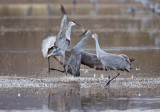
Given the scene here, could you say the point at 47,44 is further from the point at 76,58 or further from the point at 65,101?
the point at 65,101

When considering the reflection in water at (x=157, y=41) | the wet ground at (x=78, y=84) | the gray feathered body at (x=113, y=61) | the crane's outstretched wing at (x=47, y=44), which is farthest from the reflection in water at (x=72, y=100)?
the reflection in water at (x=157, y=41)

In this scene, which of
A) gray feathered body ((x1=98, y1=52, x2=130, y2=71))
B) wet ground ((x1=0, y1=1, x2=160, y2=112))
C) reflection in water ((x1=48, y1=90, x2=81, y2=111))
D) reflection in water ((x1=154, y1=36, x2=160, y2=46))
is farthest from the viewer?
reflection in water ((x1=154, y1=36, x2=160, y2=46))

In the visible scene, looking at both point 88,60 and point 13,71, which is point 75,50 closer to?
point 88,60

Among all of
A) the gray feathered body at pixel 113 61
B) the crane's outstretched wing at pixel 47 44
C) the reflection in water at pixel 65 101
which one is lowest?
the reflection in water at pixel 65 101

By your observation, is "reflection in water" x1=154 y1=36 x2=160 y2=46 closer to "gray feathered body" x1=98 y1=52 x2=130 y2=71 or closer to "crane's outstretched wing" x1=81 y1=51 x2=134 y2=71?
"crane's outstretched wing" x1=81 y1=51 x2=134 y2=71

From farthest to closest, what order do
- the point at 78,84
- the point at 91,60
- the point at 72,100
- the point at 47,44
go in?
the point at 47,44 < the point at 91,60 < the point at 78,84 < the point at 72,100

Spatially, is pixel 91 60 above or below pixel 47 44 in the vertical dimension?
below

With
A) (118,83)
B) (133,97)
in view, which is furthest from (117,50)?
(133,97)

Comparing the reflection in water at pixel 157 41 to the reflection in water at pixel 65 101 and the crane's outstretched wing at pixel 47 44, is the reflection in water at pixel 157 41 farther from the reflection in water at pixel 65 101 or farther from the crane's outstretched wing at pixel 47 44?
the reflection in water at pixel 65 101

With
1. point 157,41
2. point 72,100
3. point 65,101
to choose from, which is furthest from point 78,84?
point 157,41

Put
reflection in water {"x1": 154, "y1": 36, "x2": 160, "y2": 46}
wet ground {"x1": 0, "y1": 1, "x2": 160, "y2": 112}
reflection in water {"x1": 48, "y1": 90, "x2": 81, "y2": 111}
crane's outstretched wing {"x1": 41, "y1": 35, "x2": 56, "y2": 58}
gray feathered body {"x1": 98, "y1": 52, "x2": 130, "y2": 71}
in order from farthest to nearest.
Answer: reflection in water {"x1": 154, "y1": 36, "x2": 160, "y2": 46}
crane's outstretched wing {"x1": 41, "y1": 35, "x2": 56, "y2": 58}
gray feathered body {"x1": 98, "y1": 52, "x2": 130, "y2": 71}
wet ground {"x1": 0, "y1": 1, "x2": 160, "y2": 112}
reflection in water {"x1": 48, "y1": 90, "x2": 81, "y2": 111}

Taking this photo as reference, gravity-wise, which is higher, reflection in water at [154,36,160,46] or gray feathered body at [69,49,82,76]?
reflection in water at [154,36,160,46]

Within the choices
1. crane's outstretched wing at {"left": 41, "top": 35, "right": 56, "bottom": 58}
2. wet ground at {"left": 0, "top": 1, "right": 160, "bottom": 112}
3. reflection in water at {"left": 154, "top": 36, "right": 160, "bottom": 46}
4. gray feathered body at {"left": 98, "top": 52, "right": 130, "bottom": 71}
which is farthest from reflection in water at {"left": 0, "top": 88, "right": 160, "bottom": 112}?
reflection in water at {"left": 154, "top": 36, "right": 160, "bottom": 46}

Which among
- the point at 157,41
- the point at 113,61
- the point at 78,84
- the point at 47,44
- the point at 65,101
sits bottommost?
the point at 65,101
